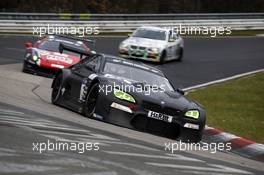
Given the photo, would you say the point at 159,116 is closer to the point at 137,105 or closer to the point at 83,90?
the point at 137,105

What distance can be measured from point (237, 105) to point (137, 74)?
13.1ft

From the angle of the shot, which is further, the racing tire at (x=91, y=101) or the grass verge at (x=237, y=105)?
the grass verge at (x=237, y=105)

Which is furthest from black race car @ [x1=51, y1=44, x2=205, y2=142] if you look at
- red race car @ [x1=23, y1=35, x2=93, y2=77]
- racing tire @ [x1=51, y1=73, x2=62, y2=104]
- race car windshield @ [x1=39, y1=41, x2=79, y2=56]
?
race car windshield @ [x1=39, y1=41, x2=79, y2=56]

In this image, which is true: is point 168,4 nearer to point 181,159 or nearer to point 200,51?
point 200,51

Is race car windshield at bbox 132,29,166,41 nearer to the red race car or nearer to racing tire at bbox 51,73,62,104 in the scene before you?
the red race car

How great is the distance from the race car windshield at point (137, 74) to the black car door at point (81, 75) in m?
0.25

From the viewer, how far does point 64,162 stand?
22.0 feet

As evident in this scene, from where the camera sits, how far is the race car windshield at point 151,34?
1035 inches

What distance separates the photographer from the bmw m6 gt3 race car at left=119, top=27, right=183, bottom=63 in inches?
976

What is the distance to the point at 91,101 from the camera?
430 inches

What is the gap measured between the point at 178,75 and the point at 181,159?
1376 centimetres

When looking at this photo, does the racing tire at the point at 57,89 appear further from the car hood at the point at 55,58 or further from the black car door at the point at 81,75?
the car hood at the point at 55,58

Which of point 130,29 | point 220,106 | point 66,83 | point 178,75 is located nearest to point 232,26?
point 130,29

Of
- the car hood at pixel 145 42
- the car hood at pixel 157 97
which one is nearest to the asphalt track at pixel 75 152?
the car hood at pixel 157 97
